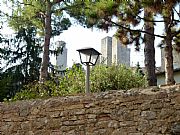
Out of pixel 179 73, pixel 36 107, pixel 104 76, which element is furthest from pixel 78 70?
pixel 179 73

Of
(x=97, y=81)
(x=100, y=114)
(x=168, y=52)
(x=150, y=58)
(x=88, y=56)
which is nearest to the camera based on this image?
(x=100, y=114)

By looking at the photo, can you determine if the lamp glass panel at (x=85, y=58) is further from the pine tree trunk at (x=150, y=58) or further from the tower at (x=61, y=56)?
the tower at (x=61, y=56)

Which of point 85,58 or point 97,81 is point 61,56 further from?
point 85,58

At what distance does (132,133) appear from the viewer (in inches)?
224

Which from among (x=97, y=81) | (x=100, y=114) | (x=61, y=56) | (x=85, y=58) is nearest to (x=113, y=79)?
(x=97, y=81)

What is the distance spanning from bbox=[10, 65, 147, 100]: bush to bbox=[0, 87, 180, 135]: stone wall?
99.7 inches

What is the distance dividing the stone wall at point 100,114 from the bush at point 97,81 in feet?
8.31

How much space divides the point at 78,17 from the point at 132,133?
32.3ft

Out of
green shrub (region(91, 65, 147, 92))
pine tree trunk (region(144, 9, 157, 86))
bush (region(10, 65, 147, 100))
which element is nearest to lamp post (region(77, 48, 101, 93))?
bush (region(10, 65, 147, 100))

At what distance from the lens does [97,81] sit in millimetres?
9500

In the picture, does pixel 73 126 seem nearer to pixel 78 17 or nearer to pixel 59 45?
pixel 78 17

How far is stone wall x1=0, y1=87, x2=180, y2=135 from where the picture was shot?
5.55 metres

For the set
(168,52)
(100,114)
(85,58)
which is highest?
(168,52)

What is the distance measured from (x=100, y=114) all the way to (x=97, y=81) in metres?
3.50
